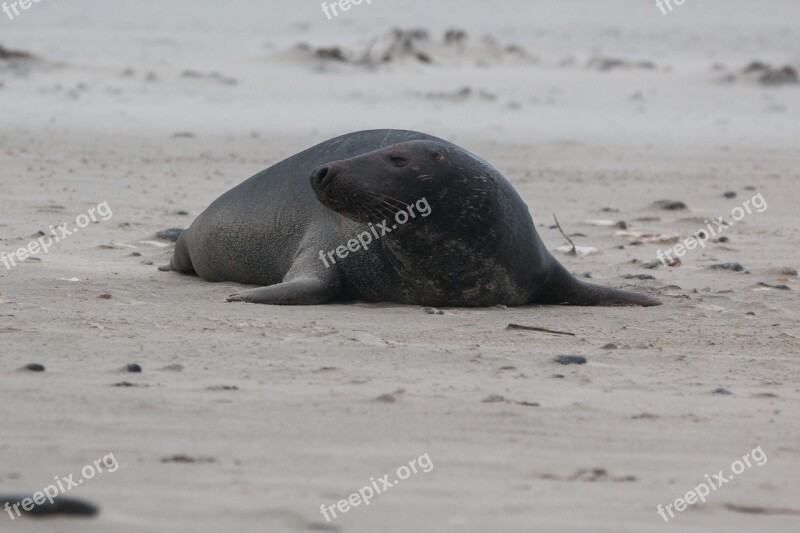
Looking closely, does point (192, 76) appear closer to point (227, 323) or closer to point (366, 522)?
point (227, 323)

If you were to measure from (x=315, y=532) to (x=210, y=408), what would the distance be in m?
0.88

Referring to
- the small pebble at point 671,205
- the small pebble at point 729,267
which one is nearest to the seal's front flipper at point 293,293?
the small pebble at point 729,267

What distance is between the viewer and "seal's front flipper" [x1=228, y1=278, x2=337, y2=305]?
5.31m

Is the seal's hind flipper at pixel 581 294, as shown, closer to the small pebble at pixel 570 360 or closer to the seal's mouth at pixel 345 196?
the seal's mouth at pixel 345 196

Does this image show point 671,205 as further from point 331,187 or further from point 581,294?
point 331,187

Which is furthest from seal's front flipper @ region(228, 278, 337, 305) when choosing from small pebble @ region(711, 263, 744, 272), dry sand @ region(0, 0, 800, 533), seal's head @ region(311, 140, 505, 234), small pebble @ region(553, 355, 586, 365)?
small pebble @ region(711, 263, 744, 272)

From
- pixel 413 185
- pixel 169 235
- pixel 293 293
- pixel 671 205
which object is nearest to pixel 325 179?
pixel 413 185

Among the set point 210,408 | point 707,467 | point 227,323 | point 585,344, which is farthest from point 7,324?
point 707,467

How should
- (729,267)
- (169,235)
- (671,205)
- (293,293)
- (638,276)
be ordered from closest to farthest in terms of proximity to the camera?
Answer: 1. (293,293)
2. (638,276)
3. (729,267)
4. (169,235)
5. (671,205)

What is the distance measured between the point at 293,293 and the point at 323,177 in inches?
21.7

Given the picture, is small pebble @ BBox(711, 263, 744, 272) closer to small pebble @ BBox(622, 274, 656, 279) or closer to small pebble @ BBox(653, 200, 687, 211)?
small pebble @ BBox(622, 274, 656, 279)

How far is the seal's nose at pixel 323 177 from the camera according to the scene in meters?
5.05

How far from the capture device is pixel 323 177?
16.6ft

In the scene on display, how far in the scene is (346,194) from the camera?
5.11m
